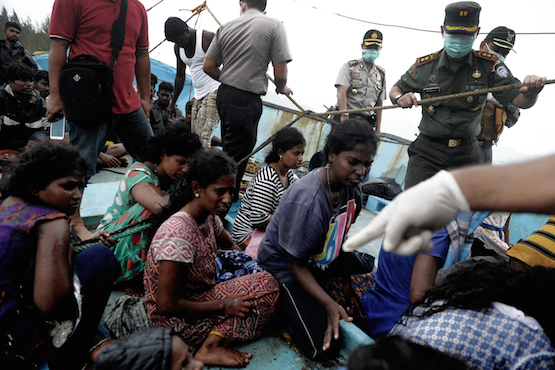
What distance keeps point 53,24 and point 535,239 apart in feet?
10.4

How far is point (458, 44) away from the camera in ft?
9.61

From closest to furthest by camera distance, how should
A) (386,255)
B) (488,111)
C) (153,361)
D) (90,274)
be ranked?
(153,361)
(90,274)
(386,255)
(488,111)

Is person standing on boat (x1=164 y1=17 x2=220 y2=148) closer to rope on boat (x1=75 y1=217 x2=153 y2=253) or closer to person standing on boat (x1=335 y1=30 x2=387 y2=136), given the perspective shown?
person standing on boat (x1=335 y1=30 x2=387 y2=136)

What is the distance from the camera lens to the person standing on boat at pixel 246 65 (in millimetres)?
3109

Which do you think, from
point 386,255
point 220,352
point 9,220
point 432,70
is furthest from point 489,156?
point 9,220

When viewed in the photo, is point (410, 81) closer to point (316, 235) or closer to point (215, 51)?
point (215, 51)

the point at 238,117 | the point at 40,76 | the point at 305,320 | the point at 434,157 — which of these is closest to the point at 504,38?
the point at 434,157

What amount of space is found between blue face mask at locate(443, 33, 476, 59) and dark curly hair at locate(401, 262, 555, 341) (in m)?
2.40

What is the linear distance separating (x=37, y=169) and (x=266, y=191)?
174 centimetres

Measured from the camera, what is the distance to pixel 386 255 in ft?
6.49

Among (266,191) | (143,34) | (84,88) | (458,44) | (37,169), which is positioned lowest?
(266,191)

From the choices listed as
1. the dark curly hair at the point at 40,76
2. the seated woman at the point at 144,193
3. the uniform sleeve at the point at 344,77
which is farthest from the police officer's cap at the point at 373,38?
the dark curly hair at the point at 40,76

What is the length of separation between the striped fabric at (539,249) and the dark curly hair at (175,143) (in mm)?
2008

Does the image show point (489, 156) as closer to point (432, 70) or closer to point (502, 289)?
point (432, 70)
